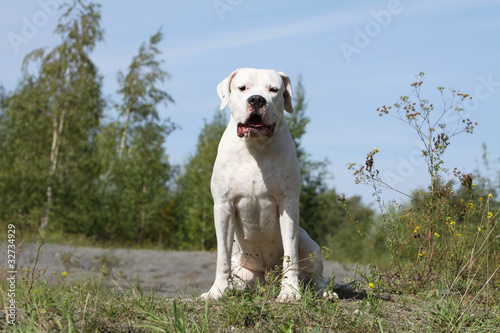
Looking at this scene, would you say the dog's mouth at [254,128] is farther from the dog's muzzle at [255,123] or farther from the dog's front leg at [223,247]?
the dog's front leg at [223,247]

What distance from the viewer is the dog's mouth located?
423 cm

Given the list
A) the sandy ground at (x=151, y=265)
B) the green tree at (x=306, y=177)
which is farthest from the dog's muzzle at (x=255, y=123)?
the green tree at (x=306, y=177)

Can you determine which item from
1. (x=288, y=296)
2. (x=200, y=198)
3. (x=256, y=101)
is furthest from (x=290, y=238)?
(x=200, y=198)

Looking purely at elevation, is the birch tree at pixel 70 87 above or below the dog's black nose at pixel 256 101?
above

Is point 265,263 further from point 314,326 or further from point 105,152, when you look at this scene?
point 105,152

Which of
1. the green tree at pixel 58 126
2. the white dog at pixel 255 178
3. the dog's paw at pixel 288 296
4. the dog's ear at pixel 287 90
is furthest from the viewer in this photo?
the green tree at pixel 58 126

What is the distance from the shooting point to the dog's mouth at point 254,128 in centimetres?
423

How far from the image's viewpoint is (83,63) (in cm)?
2108

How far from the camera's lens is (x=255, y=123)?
14.0 ft

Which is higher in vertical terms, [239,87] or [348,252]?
[239,87]

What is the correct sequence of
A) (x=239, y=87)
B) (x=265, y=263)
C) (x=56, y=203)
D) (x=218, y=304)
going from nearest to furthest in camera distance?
(x=218, y=304), (x=239, y=87), (x=265, y=263), (x=56, y=203)

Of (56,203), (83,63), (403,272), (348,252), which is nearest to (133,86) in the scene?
(83,63)

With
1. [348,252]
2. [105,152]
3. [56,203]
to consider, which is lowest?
[348,252]

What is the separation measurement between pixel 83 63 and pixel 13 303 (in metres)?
19.0
